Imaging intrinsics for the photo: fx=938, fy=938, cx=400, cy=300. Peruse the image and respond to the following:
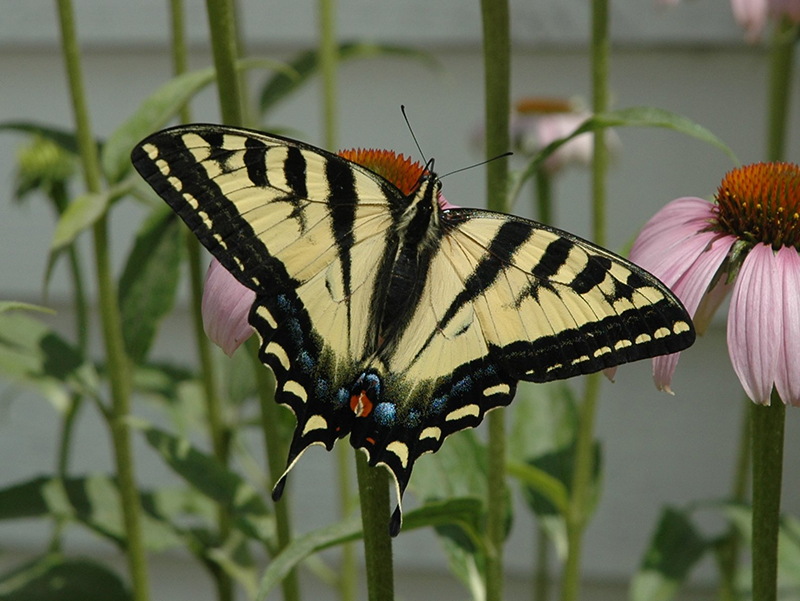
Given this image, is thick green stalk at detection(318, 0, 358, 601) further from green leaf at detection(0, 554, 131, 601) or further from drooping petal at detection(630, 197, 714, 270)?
drooping petal at detection(630, 197, 714, 270)

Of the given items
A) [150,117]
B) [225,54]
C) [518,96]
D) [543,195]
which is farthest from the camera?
[518,96]

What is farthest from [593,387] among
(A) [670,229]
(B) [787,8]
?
(B) [787,8]

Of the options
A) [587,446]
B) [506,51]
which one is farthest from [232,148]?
[587,446]

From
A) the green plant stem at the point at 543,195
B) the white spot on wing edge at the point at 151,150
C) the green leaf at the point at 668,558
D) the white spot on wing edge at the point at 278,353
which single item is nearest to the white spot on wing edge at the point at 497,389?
the white spot on wing edge at the point at 278,353

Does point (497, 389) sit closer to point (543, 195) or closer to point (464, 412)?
point (464, 412)

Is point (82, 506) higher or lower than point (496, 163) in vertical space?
lower

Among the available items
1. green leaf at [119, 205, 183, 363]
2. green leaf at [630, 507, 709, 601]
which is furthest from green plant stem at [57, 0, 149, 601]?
green leaf at [630, 507, 709, 601]

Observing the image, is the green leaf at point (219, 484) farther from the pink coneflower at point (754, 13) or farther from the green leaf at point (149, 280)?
the pink coneflower at point (754, 13)
